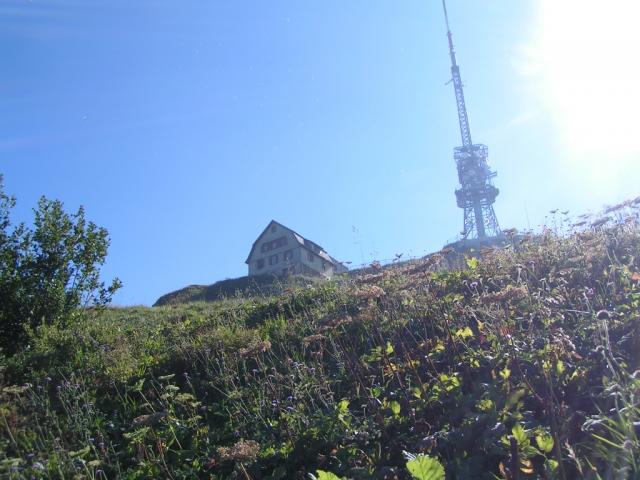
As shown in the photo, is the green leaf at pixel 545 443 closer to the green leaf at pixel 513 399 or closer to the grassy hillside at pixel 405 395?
the grassy hillside at pixel 405 395

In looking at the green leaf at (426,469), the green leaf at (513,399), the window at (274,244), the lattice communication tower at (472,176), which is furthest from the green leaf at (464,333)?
the lattice communication tower at (472,176)

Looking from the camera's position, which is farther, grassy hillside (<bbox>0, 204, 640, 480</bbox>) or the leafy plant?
grassy hillside (<bbox>0, 204, 640, 480</bbox>)

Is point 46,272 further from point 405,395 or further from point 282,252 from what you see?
point 282,252

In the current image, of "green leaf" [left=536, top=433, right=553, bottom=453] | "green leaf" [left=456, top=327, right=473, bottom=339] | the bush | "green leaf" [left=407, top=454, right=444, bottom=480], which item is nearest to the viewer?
"green leaf" [left=407, top=454, right=444, bottom=480]

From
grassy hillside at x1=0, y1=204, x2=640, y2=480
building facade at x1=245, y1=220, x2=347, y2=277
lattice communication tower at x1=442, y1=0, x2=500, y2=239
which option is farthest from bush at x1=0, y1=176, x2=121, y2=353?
lattice communication tower at x1=442, y1=0, x2=500, y2=239

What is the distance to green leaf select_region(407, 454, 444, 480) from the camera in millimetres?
1940

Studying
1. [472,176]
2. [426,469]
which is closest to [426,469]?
[426,469]

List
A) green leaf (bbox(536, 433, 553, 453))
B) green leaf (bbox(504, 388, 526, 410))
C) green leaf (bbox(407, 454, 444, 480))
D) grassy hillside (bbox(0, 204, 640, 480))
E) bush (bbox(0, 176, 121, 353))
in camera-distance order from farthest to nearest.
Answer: bush (bbox(0, 176, 121, 353)) → green leaf (bbox(504, 388, 526, 410)) → grassy hillside (bbox(0, 204, 640, 480)) → green leaf (bbox(536, 433, 553, 453)) → green leaf (bbox(407, 454, 444, 480))

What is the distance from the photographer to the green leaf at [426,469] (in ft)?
6.37

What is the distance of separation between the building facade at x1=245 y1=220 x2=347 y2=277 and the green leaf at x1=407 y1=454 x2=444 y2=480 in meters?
50.4

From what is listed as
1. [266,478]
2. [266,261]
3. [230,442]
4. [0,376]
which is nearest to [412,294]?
[230,442]

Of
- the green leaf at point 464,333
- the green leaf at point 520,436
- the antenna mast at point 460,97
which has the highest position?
the antenna mast at point 460,97

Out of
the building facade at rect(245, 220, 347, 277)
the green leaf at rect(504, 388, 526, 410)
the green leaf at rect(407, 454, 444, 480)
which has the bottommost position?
the green leaf at rect(407, 454, 444, 480)

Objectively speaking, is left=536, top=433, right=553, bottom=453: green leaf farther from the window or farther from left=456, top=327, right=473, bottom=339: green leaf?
the window
